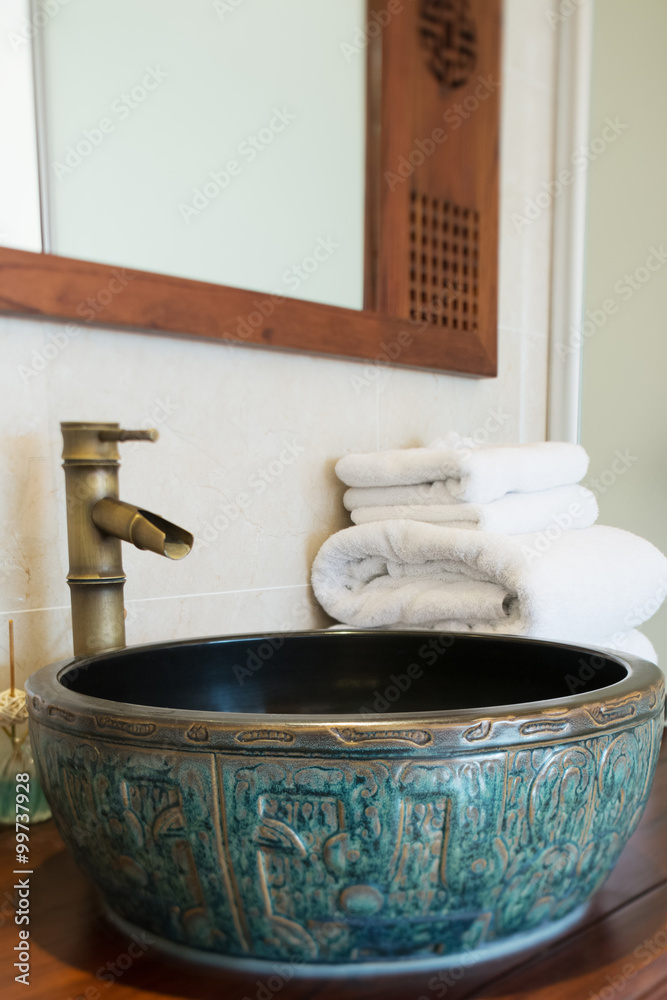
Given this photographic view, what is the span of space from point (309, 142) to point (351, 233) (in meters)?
0.11

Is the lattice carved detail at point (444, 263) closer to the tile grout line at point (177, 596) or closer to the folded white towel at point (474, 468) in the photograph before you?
the folded white towel at point (474, 468)

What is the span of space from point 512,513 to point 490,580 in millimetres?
112

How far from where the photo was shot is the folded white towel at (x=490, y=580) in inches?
30.0

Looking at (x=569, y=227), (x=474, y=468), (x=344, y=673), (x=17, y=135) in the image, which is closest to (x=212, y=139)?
(x=17, y=135)

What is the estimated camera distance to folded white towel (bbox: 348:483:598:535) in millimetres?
852

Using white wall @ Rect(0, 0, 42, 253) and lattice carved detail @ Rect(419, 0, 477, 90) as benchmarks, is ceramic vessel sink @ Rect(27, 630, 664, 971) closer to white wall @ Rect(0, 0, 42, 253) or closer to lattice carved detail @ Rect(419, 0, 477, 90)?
white wall @ Rect(0, 0, 42, 253)

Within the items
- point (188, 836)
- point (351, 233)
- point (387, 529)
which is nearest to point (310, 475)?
point (387, 529)

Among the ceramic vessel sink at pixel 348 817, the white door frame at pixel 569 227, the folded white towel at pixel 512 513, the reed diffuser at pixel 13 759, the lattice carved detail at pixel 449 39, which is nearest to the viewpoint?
the ceramic vessel sink at pixel 348 817

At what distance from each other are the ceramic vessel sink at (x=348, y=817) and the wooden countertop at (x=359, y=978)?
0.01 meters

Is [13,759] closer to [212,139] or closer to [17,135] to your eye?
[17,135]

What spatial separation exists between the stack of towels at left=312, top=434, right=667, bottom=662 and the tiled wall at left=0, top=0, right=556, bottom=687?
0.06 meters

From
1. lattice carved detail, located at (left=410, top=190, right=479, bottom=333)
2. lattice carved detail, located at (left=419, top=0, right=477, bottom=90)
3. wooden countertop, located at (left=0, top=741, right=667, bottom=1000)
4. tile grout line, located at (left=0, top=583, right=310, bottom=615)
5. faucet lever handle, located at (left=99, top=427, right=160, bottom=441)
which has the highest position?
lattice carved detail, located at (left=419, top=0, right=477, bottom=90)

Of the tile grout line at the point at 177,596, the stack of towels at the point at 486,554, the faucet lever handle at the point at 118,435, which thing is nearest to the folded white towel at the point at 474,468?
the stack of towels at the point at 486,554

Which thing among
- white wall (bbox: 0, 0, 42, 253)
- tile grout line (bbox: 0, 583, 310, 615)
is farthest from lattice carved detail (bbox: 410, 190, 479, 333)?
white wall (bbox: 0, 0, 42, 253)
